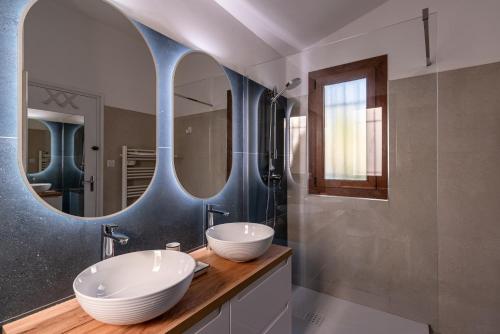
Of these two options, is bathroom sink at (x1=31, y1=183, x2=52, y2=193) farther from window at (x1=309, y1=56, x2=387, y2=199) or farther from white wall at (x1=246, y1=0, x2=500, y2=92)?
Result: window at (x1=309, y1=56, x2=387, y2=199)

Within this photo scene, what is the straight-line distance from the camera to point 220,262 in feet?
4.52

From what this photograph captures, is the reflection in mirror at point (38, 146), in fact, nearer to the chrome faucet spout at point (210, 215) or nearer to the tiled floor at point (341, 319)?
the chrome faucet spout at point (210, 215)

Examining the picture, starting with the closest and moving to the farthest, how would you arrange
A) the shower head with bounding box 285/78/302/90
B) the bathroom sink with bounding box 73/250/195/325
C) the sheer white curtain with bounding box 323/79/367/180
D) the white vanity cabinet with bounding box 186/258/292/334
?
the bathroom sink with bounding box 73/250/195/325 < the white vanity cabinet with bounding box 186/258/292/334 < the sheer white curtain with bounding box 323/79/367/180 < the shower head with bounding box 285/78/302/90

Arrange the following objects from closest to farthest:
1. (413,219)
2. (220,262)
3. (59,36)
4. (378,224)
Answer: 1. (59,36)
2. (220,262)
3. (413,219)
4. (378,224)

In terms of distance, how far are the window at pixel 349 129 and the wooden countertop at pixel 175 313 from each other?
1.17 meters

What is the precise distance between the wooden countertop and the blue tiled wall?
0.07 m

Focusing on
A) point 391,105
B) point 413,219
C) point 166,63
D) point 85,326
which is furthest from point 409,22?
point 85,326

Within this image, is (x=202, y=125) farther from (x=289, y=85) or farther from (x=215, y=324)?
(x=215, y=324)

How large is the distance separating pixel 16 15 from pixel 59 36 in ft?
0.46

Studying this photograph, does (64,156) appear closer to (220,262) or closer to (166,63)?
(166,63)

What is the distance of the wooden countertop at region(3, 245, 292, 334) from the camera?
2.63 feet

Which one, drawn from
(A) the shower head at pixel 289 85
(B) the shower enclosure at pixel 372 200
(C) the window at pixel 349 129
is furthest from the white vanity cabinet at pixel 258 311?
(A) the shower head at pixel 289 85

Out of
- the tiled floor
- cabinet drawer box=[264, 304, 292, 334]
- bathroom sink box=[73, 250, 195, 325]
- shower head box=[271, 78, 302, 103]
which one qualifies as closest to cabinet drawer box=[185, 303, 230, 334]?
bathroom sink box=[73, 250, 195, 325]

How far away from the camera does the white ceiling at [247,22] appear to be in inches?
57.8
